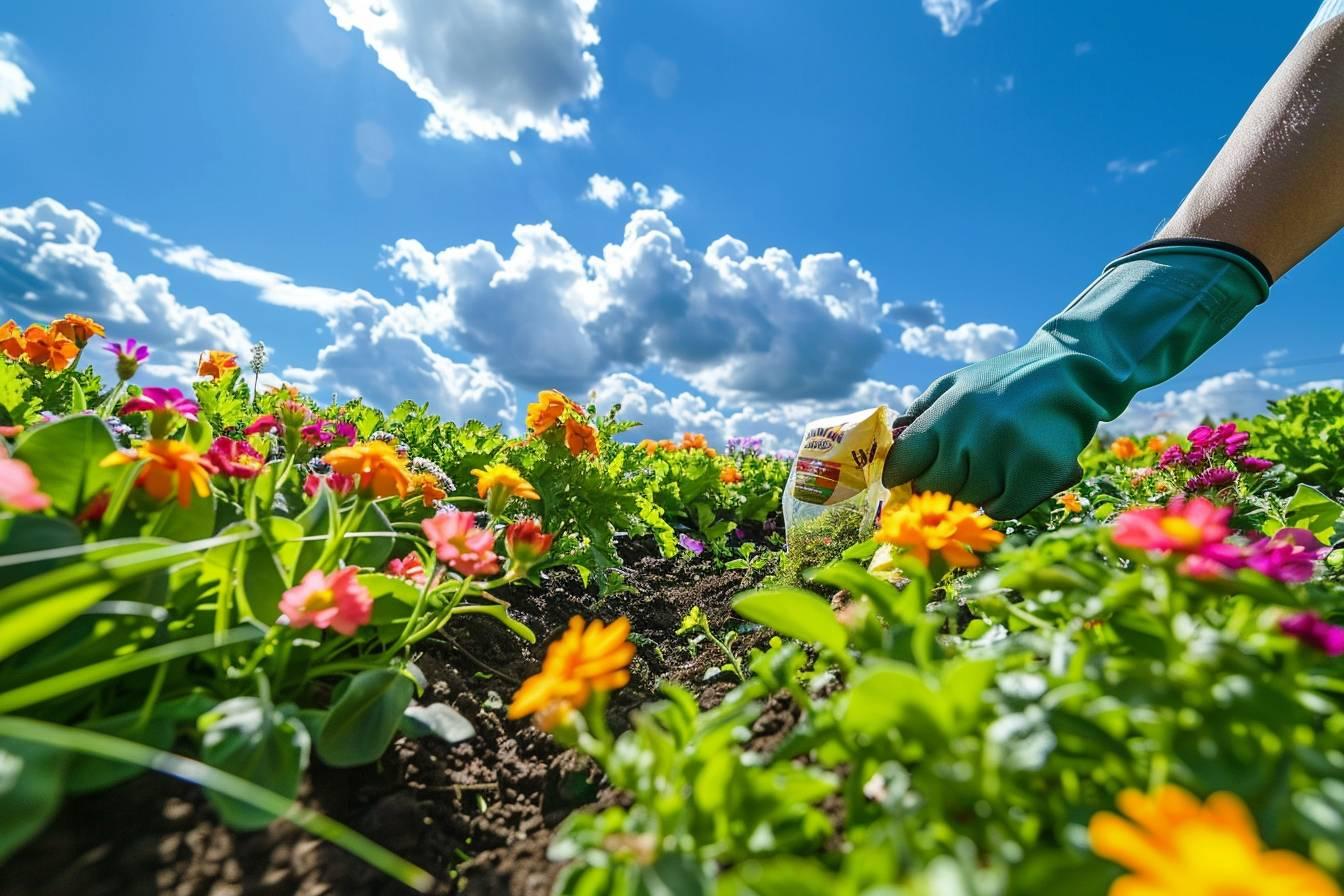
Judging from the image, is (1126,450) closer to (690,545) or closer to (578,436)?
(690,545)

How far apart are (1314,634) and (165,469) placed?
54.1 inches

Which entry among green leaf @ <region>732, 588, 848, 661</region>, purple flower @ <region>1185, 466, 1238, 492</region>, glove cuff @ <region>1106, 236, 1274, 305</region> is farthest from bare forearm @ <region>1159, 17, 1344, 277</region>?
green leaf @ <region>732, 588, 848, 661</region>

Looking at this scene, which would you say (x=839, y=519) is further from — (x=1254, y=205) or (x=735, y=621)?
(x=1254, y=205)

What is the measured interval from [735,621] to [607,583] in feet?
1.52

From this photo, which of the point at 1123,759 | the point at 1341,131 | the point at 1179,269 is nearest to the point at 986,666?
the point at 1123,759

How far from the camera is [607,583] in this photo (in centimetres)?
238

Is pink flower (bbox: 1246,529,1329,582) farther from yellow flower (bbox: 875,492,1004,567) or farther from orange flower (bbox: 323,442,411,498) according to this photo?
orange flower (bbox: 323,442,411,498)

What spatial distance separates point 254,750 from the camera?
97 centimetres

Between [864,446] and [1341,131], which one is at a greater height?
[1341,131]

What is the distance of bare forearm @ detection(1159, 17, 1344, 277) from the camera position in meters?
1.98

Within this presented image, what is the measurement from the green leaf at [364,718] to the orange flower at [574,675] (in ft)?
1.43

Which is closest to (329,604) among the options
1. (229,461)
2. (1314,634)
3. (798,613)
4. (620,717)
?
(229,461)

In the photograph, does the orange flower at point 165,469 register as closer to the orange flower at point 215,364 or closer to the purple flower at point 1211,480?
the orange flower at point 215,364

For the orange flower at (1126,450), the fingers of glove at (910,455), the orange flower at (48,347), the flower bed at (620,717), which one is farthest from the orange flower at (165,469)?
the orange flower at (1126,450)
